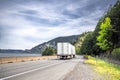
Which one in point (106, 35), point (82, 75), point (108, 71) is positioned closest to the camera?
point (82, 75)

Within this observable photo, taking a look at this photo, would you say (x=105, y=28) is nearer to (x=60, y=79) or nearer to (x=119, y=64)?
(x=119, y=64)

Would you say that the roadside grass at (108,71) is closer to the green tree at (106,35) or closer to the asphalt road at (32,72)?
the asphalt road at (32,72)

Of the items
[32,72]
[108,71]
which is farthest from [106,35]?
[32,72]

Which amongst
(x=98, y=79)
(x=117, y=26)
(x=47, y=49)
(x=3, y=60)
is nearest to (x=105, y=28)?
(x=117, y=26)

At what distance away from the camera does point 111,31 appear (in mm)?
71000

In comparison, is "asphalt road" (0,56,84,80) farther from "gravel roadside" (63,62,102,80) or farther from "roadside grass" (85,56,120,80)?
"roadside grass" (85,56,120,80)

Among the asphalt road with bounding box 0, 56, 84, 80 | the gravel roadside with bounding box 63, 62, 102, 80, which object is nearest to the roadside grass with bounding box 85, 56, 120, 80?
the gravel roadside with bounding box 63, 62, 102, 80

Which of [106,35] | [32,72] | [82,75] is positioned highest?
[106,35]

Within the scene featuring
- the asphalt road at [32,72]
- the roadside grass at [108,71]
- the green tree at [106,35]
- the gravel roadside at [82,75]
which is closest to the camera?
the asphalt road at [32,72]

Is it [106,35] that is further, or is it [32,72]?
[106,35]

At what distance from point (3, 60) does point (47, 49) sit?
112 m

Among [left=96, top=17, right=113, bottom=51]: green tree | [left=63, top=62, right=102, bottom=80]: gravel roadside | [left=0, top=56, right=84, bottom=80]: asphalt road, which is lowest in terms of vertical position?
[left=63, top=62, right=102, bottom=80]: gravel roadside

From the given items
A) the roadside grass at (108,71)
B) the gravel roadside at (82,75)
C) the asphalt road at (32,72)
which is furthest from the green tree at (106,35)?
the gravel roadside at (82,75)

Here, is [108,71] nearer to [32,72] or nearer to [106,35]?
[32,72]
